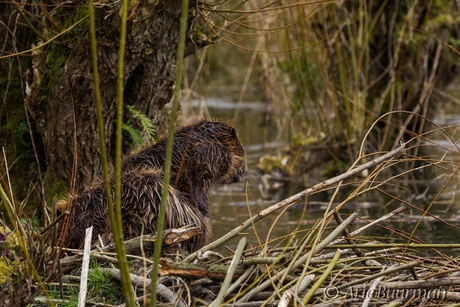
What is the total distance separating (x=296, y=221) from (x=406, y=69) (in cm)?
308

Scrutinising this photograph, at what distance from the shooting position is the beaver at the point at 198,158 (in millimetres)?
2975

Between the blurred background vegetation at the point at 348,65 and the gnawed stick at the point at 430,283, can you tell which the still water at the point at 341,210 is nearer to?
the blurred background vegetation at the point at 348,65

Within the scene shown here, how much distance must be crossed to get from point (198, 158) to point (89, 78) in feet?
2.90

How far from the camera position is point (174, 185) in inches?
110

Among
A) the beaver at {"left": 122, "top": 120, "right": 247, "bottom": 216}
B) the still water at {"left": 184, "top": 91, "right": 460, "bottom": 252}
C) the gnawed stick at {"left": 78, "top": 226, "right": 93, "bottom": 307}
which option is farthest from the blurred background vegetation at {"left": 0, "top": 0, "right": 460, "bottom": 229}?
the gnawed stick at {"left": 78, "top": 226, "right": 93, "bottom": 307}

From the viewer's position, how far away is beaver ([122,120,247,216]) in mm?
2975

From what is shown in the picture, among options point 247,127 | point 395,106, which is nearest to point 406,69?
point 395,106

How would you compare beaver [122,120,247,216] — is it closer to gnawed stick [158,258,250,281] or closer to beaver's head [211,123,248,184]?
beaver's head [211,123,248,184]

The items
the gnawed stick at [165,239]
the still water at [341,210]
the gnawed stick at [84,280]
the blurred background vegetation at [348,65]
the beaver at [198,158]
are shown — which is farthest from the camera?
the blurred background vegetation at [348,65]

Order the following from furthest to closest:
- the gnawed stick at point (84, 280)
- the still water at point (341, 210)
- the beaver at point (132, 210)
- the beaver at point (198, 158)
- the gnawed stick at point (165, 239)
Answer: the still water at point (341, 210), the beaver at point (198, 158), the beaver at point (132, 210), the gnawed stick at point (165, 239), the gnawed stick at point (84, 280)

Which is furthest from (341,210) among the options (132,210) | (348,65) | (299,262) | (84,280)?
(84,280)

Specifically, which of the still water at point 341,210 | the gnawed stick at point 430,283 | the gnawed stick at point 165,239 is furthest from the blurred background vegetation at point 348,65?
the gnawed stick at point 430,283

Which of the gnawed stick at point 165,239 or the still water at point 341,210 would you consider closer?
the gnawed stick at point 165,239

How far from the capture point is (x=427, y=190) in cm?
511
